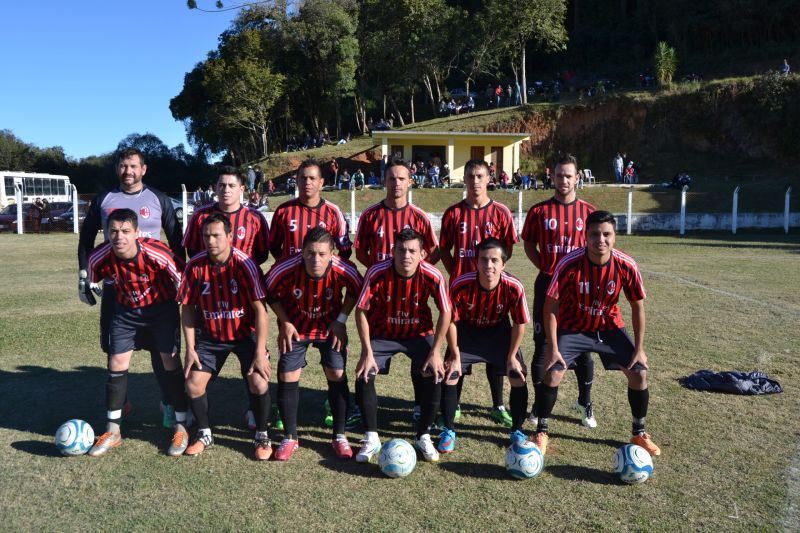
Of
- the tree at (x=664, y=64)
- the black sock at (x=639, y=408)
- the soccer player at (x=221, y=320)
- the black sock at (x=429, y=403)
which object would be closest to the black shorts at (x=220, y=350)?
the soccer player at (x=221, y=320)

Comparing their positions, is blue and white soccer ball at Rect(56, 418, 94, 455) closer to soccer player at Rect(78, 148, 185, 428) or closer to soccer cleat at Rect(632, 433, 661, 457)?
soccer player at Rect(78, 148, 185, 428)

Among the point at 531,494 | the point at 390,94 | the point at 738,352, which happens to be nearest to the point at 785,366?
the point at 738,352

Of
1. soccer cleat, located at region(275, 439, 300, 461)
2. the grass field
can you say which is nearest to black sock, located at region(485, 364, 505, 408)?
the grass field

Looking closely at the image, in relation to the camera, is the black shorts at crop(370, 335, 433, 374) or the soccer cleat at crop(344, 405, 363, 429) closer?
the black shorts at crop(370, 335, 433, 374)

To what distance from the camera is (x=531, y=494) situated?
395cm

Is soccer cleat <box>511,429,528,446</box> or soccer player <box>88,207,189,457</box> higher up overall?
soccer player <box>88,207,189,457</box>

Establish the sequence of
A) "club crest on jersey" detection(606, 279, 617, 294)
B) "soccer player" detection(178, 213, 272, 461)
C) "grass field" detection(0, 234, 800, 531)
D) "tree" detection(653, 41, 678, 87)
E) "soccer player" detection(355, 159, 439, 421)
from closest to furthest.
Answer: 1. "grass field" detection(0, 234, 800, 531)
2. "soccer player" detection(178, 213, 272, 461)
3. "club crest on jersey" detection(606, 279, 617, 294)
4. "soccer player" detection(355, 159, 439, 421)
5. "tree" detection(653, 41, 678, 87)

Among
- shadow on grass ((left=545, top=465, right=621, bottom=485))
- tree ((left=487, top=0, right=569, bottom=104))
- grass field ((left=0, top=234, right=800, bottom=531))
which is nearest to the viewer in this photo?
grass field ((left=0, top=234, right=800, bottom=531))

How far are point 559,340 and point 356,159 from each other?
36.5 metres

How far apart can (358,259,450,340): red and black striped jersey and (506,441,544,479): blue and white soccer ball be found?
3.72ft

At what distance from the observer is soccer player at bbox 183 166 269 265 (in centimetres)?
537

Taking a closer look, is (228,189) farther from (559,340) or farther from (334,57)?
(334,57)

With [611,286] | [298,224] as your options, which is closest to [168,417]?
[298,224]

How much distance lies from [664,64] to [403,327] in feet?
143
